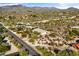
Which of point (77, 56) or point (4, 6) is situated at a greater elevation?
point (4, 6)

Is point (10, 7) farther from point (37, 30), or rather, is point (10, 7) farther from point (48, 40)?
point (48, 40)

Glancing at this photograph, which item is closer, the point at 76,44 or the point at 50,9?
the point at 76,44

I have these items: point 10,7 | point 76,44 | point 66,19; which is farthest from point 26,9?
point 76,44

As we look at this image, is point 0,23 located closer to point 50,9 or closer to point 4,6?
point 4,6

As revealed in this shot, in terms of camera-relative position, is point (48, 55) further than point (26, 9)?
No

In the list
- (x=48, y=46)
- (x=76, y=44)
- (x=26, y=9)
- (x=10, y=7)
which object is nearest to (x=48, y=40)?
(x=48, y=46)

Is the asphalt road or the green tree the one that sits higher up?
the asphalt road

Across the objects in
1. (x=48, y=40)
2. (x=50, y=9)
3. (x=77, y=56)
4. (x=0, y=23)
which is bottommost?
(x=77, y=56)

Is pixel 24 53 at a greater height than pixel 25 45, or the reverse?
pixel 25 45

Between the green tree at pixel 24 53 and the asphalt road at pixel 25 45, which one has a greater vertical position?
the asphalt road at pixel 25 45
